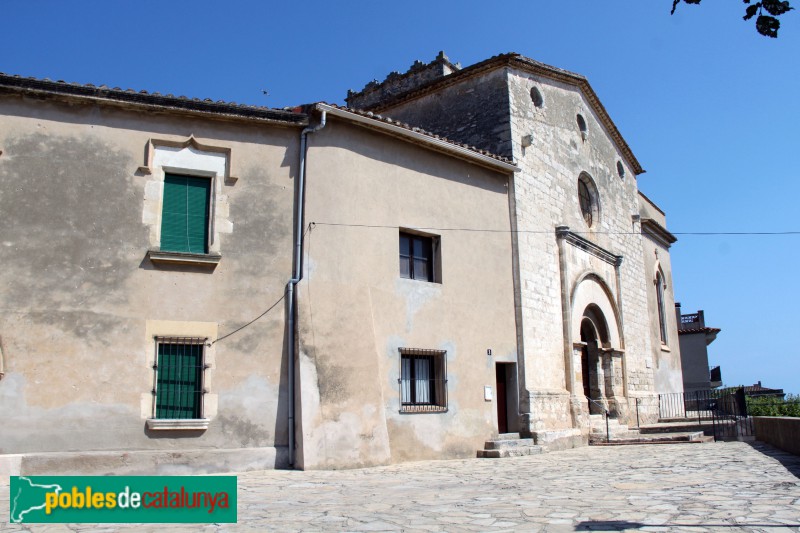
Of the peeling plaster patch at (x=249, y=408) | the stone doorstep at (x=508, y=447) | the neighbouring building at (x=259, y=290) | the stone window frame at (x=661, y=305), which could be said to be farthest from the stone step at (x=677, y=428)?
the peeling plaster patch at (x=249, y=408)

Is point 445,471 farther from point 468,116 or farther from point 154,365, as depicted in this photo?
point 468,116

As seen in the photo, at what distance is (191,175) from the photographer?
35.5 ft

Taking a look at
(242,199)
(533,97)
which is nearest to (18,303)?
(242,199)

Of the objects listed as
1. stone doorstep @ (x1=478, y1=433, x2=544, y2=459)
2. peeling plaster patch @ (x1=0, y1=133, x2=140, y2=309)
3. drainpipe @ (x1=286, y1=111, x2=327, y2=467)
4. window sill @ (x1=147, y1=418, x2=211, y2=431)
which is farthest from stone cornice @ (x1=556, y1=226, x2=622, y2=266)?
peeling plaster patch @ (x1=0, y1=133, x2=140, y2=309)

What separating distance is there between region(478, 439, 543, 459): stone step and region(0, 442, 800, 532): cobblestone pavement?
3.84 ft

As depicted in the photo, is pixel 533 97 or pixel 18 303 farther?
pixel 533 97

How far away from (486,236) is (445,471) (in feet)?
17.7

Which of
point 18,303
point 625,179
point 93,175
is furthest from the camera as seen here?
point 625,179

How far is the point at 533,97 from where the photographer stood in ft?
53.8

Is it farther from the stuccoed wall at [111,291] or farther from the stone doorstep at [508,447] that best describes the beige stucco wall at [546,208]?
the stuccoed wall at [111,291]

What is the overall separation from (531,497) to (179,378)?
539 centimetres

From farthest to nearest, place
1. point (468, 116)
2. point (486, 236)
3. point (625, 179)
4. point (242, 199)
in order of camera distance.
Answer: point (625, 179)
point (468, 116)
point (486, 236)
point (242, 199)

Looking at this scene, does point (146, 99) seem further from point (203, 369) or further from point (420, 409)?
point (420, 409)

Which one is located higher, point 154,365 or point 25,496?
point 154,365
